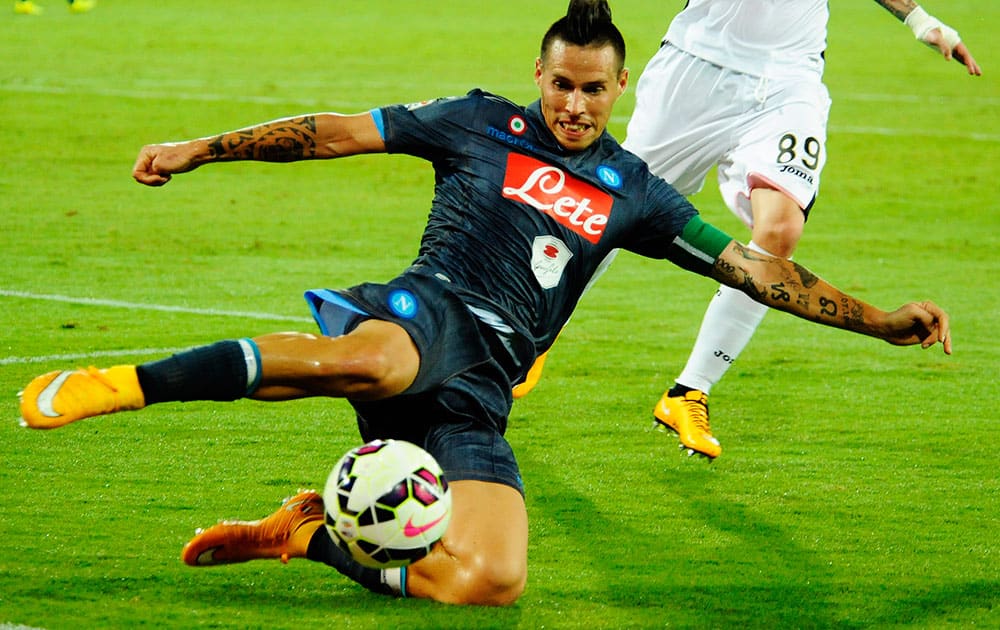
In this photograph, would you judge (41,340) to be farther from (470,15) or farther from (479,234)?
(470,15)

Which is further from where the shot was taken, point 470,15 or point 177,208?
point 470,15

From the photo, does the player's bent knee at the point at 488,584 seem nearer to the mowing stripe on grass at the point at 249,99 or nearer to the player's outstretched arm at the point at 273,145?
the player's outstretched arm at the point at 273,145

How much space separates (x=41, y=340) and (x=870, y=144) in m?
10.5

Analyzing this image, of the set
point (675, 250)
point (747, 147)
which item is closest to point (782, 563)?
point (675, 250)

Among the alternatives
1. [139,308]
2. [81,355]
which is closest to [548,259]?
[81,355]

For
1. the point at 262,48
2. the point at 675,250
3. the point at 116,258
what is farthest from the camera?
the point at 262,48

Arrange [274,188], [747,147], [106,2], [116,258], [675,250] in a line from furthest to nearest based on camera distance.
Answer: [106,2] → [274,188] → [116,258] → [747,147] → [675,250]

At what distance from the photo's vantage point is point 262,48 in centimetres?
2231

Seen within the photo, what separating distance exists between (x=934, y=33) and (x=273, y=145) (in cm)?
278

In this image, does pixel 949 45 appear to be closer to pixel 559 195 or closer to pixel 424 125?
pixel 559 195

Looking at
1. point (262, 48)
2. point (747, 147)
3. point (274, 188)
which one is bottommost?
point (262, 48)

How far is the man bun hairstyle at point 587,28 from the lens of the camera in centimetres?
480

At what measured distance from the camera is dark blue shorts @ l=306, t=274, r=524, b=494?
174 inches

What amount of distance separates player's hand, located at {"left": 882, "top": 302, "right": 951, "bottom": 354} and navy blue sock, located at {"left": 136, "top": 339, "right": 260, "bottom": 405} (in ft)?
6.52
